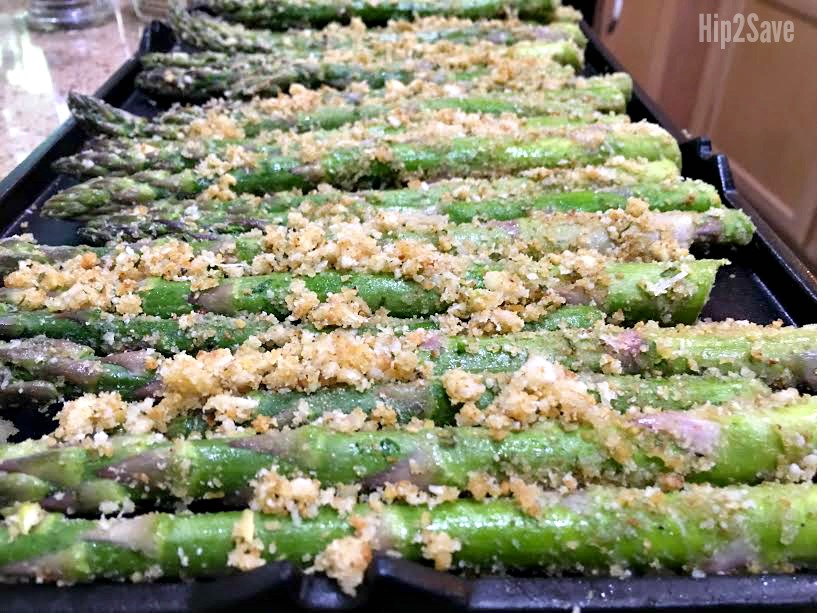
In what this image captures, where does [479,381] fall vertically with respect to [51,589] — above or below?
above

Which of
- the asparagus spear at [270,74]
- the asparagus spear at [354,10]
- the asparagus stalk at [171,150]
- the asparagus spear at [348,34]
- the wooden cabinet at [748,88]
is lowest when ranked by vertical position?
the wooden cabinet at [748,88]

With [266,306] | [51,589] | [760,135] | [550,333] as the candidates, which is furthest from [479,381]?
[760,135]

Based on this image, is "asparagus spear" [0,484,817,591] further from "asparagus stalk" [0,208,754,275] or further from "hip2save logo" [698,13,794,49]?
"hip2save logo" [698,13,794,49]

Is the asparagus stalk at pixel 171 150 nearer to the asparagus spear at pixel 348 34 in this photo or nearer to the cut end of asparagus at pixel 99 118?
the cut end of asparagus at pixel 99 118

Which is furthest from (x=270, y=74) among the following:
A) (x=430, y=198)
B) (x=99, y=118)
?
(x=430, y=198)

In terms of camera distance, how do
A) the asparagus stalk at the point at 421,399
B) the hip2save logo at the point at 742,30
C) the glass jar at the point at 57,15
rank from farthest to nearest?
the glass jar at the point at 57,15, the hip2save logo at the point at 742,30, the asparagus stalk at the point at 421,399

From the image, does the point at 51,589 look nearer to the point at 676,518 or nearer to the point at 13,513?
the point at 13,513

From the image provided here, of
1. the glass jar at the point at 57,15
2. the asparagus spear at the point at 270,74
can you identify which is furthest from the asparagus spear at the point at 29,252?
the glass jar at the point at 57,15
